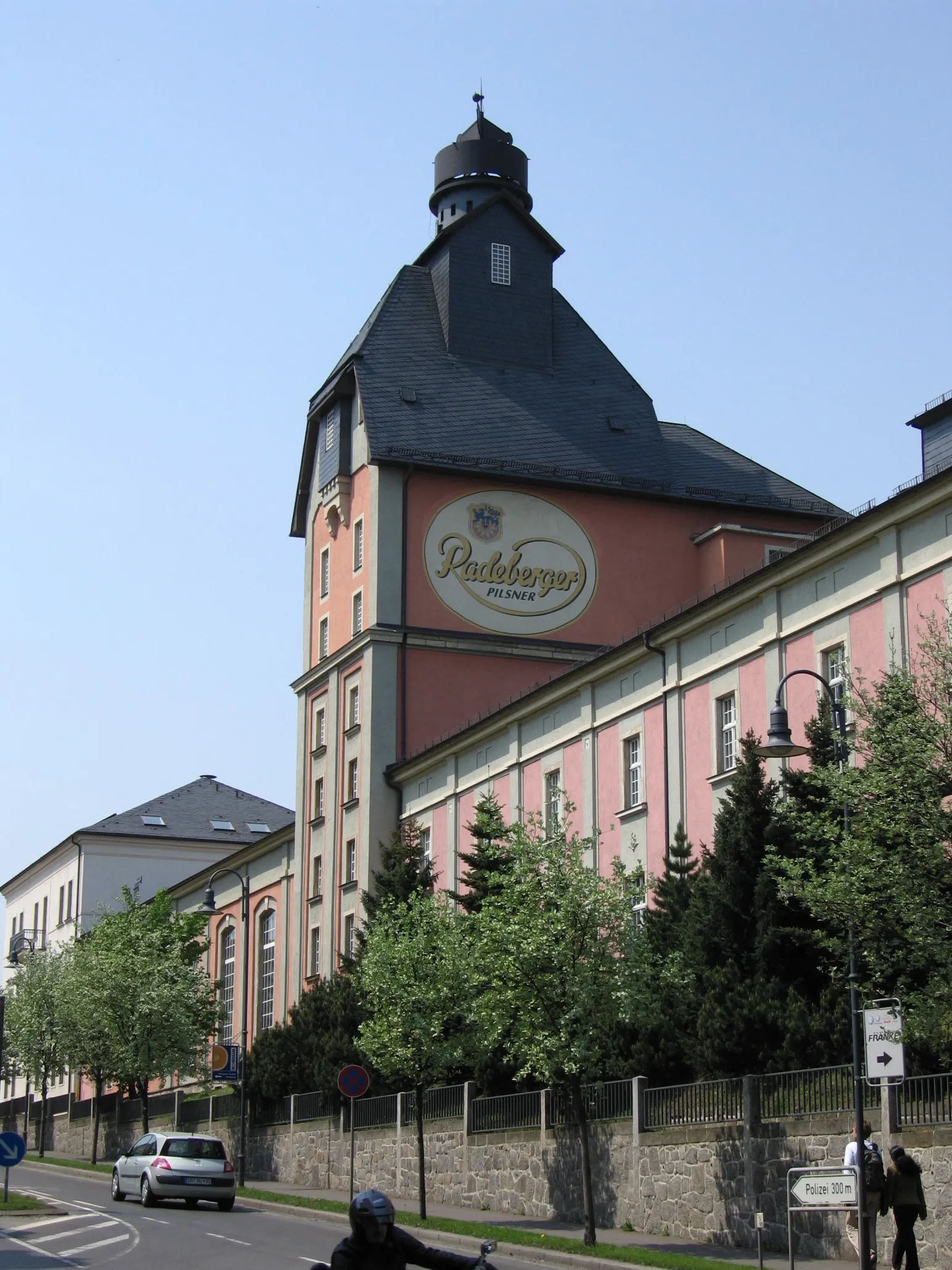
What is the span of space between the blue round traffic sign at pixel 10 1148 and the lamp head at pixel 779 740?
543 inches

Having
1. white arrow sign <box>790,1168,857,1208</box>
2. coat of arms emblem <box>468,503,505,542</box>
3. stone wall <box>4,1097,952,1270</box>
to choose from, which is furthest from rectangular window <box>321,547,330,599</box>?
white arrow sign <box>790,1168,857,1208</box>

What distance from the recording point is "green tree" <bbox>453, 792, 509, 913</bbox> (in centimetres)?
3409

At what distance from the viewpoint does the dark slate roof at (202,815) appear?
9250 centimetres

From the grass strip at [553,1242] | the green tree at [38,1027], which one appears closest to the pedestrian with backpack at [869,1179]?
the grass strip at [553,1242]

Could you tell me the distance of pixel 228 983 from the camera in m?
69.1

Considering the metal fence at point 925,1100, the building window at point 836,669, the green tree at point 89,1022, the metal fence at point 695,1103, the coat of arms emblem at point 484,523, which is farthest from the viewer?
the green tree at point 89,1022

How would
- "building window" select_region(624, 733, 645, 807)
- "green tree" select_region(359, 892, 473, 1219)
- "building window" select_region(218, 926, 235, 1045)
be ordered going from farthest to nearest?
"building window" select_region(218, 926, 235, 1045), "building window" select_region(624, 733, 645, 807), "green tree" select_region(359, 892, 473, 1219)

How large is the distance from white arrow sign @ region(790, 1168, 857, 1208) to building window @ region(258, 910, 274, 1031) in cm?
4213

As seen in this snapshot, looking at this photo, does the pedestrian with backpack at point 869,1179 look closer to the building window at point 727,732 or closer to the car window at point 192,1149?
the building window at point 727,732

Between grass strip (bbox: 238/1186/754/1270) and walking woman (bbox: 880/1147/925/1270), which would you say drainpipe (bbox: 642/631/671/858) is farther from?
walking woman (bbox: 880/1147/925/1270)

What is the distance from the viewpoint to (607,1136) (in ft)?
102

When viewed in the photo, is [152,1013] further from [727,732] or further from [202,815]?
[202,815]

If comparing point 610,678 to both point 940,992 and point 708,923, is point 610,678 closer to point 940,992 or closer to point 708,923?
point 708,923

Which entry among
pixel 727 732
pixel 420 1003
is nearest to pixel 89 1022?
pixel 420 1003
